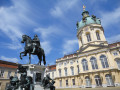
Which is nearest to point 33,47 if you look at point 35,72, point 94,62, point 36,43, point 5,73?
point 36,43

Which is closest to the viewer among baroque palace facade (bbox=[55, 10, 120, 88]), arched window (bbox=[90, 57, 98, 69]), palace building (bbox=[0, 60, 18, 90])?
baroque palace facade (bbox=[55, 10, 120, 88])

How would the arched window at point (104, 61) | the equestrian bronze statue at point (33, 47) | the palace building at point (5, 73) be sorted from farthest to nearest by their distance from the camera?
1. the palace building at point (5, 73)
2. the arched window at point (104, 61)
3. the equestrian bronze statue at point (33, 47)

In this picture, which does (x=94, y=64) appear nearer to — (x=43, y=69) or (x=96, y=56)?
(x=96, y=56)

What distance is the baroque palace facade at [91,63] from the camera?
88.1 feet

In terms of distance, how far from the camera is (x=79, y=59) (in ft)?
108

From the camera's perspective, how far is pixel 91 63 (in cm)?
3022

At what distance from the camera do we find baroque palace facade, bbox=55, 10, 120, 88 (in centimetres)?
2686

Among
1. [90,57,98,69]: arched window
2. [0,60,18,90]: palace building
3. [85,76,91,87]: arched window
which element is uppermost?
[90,57,98,69]: arched window

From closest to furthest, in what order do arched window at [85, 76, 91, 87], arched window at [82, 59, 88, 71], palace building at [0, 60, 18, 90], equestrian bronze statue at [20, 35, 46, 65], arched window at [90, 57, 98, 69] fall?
1. equestrian bronze statue at [20, 35, 46, 65]
2. palace building at [0, 60, 18, 90]
3. arched window at [85, 76, 91, 87]
4. arched window at [90, 57, 98, 69]
5. arched window at [82, 59, 88, 71]

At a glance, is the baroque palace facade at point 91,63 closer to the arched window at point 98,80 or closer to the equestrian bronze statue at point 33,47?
the arched window at point 98,80

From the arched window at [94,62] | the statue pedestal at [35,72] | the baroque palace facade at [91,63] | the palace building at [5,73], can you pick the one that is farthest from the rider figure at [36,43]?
the palace building at [5,73]

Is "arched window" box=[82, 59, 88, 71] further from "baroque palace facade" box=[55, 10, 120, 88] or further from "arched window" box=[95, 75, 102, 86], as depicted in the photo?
"arched window" box=[95, 75, 102, 86]

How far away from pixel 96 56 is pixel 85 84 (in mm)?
9793

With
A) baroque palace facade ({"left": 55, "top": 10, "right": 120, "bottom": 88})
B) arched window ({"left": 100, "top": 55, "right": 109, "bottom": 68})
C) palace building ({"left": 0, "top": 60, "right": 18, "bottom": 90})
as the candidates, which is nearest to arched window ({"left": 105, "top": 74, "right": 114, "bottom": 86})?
baroque palace facade ({"left": 55, "top": 10, "right": 120, "bottom": 88})
